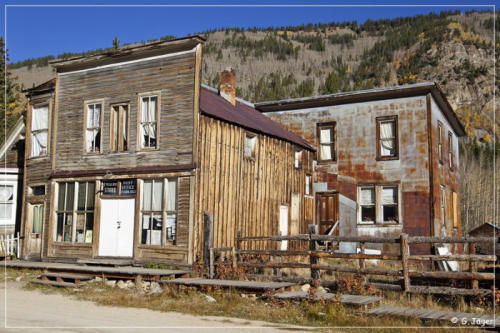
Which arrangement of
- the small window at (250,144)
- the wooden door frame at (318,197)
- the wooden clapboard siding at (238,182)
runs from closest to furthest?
the wooden clapboard siding at (238,182)
the small window at (250,144)
the wooden door frame at (318,197)

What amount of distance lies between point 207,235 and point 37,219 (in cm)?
877

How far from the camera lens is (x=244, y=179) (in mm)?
18906

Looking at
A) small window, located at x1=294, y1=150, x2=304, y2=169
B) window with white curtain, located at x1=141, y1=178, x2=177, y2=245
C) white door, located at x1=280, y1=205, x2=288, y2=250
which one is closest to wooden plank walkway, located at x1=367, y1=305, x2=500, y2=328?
window with white curtain, located at x1=141, y1=178, x2=177, y2=245

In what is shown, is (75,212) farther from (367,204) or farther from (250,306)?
(367,204)

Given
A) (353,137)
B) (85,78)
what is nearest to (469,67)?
(353,137)

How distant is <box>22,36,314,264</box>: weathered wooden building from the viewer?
16.8 meters

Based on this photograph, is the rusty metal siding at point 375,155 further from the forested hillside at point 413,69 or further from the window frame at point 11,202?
the forested hillside at point 413,69

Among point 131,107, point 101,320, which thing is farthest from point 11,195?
point 101,320

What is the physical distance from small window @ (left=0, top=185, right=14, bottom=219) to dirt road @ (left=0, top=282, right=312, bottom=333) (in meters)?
11.8

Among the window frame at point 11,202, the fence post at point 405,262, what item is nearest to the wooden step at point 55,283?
the window frame at point 11,202

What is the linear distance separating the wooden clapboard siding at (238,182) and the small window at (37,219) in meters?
8.06

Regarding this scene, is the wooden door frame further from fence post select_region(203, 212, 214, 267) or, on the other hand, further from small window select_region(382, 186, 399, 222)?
fence post select_region(203, 212, 214, 267)

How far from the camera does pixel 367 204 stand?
22.8 m

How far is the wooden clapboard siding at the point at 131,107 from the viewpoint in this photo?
1703 centimetres
